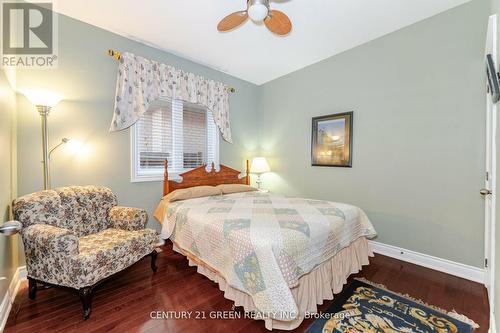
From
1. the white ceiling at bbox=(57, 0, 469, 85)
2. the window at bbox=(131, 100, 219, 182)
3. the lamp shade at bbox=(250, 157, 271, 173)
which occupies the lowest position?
the lamp shade at bbox=(250, 157, 271, 173)

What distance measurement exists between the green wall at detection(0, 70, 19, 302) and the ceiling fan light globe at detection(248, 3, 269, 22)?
2.10 metres

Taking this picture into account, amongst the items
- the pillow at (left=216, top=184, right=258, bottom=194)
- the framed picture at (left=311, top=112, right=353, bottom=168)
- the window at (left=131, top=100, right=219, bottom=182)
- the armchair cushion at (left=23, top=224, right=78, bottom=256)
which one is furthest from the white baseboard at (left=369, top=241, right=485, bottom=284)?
the armchair cushion at (left=23, top=224, right=78, bottom=256)

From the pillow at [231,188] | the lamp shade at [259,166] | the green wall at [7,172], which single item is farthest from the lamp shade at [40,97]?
the lamp shade at [259,166]

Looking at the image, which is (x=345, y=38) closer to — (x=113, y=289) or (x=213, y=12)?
(x=213, y=12)

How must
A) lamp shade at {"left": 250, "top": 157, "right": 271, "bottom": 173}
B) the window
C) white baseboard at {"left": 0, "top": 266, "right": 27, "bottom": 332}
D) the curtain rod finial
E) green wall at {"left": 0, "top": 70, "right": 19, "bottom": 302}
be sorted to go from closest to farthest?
white baseboard at {"left": 0, "top": 266, "right": 27, "bottom": 332} < green wall at {"left": 0, "top": 70, "right": 19, "bottom": 302} < the curtain rod finial < the window < lamp shade at {"left": 250, "top": 157, "right": 271, "bottom": 173}

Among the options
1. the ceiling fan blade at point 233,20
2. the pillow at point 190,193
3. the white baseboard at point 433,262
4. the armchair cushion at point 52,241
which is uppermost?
the ceiling fan blade at point 233,20

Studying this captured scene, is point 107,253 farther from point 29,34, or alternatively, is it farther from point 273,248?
point 29,34

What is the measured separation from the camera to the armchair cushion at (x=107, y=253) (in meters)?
1.71

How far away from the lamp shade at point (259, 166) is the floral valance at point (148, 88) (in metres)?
1.16

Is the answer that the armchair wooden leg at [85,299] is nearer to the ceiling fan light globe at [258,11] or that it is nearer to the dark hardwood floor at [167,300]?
the dark hardwood floor at [167,300]

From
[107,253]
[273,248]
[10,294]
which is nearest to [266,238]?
[273,248]

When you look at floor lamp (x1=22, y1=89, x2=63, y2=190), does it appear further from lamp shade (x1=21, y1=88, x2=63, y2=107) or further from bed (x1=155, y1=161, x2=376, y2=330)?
bed (x1=155, y1=161, x2=376, y2=330)

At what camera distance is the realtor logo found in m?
2.14

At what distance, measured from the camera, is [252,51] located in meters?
3.32
